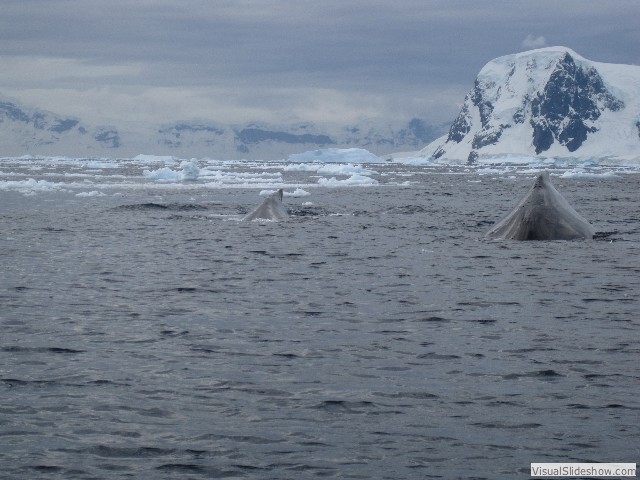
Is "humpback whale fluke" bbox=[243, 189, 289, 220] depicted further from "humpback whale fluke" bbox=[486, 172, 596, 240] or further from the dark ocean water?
"humpback whale fluke" bbox=[486, 172, 596, 240]

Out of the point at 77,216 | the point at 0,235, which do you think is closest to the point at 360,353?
the point at 0,235

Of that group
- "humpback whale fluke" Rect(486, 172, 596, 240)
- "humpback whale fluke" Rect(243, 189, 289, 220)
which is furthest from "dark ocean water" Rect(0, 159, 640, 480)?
"humpback whale fluke" Rect(243, 189, 289, 220)

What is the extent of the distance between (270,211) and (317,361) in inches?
903

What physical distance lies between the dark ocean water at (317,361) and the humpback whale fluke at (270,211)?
9809mm

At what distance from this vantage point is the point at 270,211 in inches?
1373

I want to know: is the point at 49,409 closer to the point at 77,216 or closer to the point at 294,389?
the point at 294,389

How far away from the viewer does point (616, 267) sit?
20.9 metres

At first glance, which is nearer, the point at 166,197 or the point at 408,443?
the point at 408,443

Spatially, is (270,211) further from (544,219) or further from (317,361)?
(317,361)

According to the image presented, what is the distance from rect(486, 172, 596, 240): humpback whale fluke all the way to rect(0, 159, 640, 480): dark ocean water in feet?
5.99

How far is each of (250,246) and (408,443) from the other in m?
17.0

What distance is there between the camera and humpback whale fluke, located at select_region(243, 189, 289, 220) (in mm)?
34656

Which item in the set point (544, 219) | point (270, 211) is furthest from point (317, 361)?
point (270, 211)

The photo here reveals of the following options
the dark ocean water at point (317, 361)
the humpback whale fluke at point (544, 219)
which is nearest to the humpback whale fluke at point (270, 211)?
the dark ocean water at point (317, 361)
